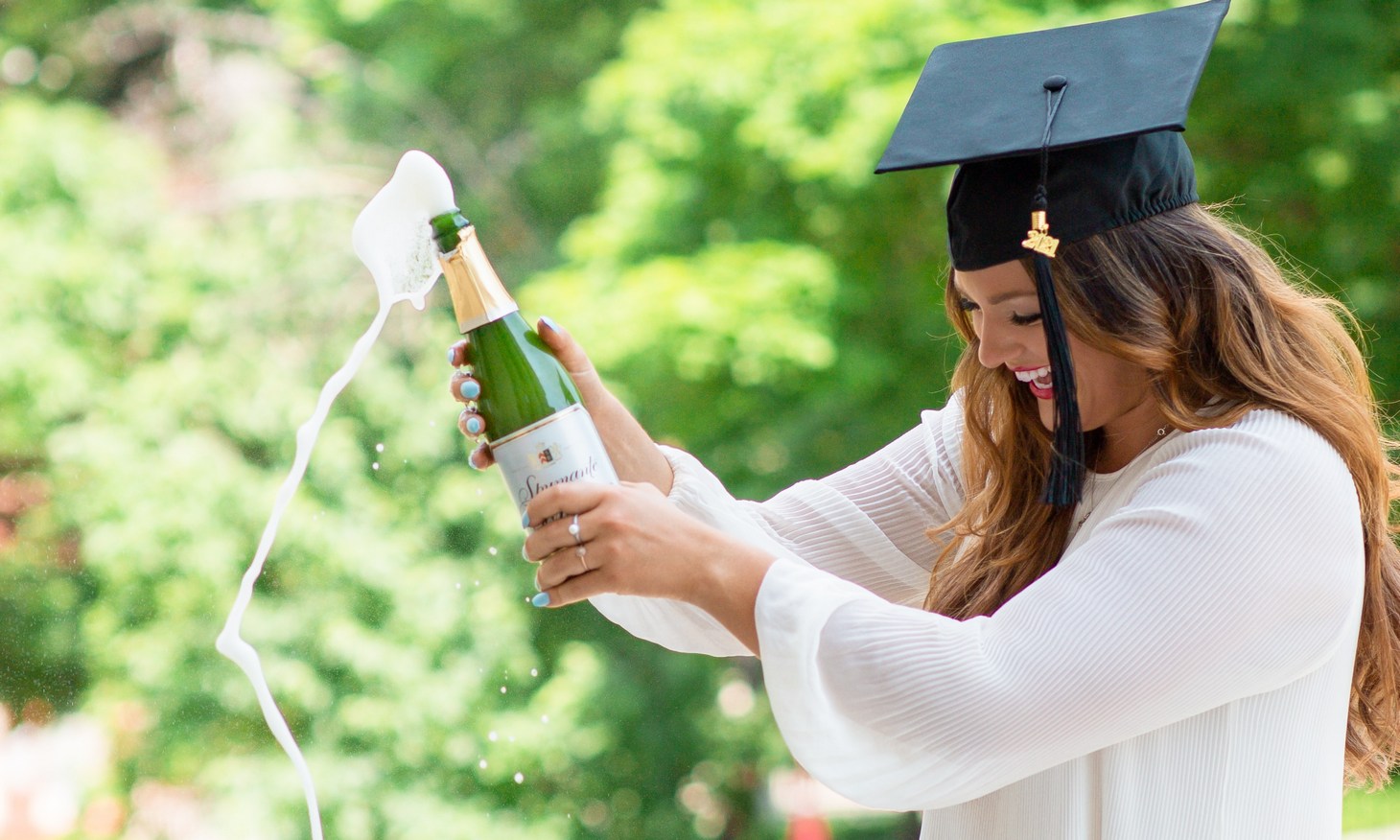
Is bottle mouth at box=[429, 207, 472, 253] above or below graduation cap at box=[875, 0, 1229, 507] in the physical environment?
above

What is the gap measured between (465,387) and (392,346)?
272 centimetres

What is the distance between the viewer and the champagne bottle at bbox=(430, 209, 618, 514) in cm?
96

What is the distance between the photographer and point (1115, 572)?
0.89 metres

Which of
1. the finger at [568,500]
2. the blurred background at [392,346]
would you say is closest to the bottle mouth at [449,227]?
the finger at [568,500]

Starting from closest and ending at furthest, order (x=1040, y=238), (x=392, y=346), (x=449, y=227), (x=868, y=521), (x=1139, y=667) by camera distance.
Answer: (x=1139, y=667)
(x=1040, y=238)
(x=449, y=227)
(x=868, y=521)
(x=392, y=346)

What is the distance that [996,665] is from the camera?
2.88ft

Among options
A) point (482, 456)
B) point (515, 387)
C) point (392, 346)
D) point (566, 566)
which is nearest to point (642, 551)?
point (566, 566)

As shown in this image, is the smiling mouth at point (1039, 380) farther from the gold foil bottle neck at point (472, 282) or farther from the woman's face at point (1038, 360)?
the gold foil bottle neck at point (472, 282)

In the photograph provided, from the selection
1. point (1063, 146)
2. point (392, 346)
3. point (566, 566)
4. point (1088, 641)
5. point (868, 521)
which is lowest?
point (392, 346)

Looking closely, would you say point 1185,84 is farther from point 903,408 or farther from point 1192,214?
point 903,408

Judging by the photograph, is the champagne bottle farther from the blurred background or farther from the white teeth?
the blurred background

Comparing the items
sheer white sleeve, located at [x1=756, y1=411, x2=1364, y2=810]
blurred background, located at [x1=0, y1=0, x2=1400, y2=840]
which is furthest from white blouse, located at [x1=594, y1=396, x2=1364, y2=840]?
blurred background, located at [x1=0, y1=0, x2=1400, y2=840]

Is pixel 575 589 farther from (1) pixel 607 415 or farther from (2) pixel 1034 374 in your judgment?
(2) pixel 1034 374

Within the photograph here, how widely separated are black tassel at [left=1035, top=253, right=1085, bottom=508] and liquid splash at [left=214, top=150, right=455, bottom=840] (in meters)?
0.46
